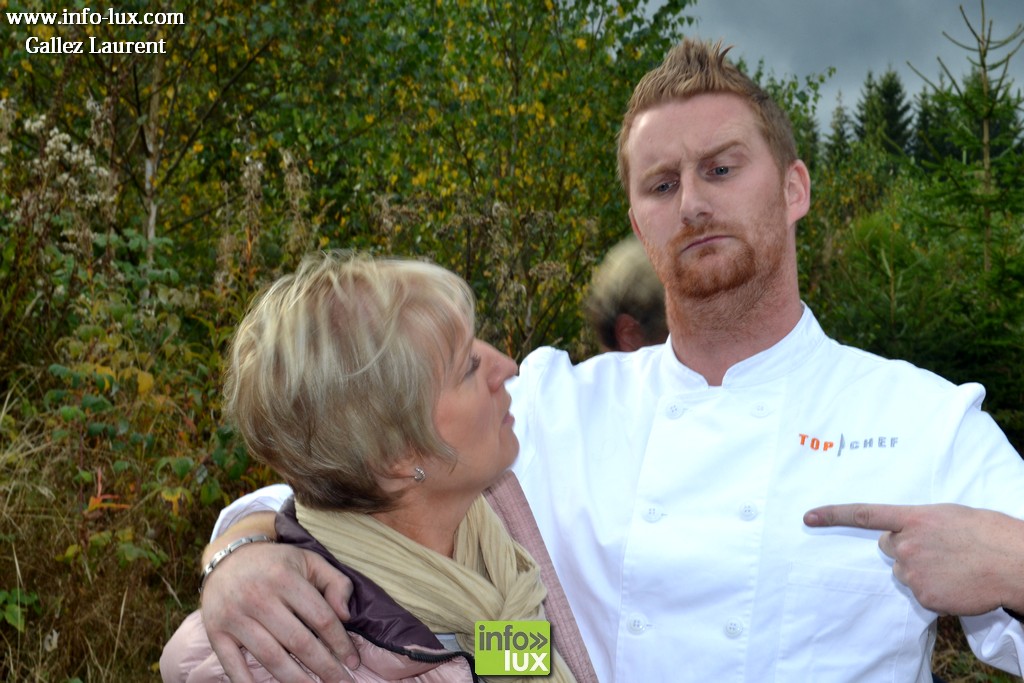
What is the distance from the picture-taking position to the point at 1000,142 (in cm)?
502

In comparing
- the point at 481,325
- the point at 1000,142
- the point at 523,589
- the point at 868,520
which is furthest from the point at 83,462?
the point at 1000,142

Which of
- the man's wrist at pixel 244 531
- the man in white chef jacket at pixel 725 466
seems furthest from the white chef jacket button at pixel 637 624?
the man's wrist at pixel 244 531

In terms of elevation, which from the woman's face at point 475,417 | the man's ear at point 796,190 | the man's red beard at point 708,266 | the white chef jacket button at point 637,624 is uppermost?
the man's ear at point 796,190

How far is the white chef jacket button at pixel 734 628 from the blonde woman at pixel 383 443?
40cm

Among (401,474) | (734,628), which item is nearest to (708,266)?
A: (734,628)

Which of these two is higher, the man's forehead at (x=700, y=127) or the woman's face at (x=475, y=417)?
the man's forehead at (x=700, y=127)

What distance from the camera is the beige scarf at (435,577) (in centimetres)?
177

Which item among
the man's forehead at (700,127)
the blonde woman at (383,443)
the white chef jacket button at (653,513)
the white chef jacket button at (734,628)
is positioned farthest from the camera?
the man's forehead at (700,127)

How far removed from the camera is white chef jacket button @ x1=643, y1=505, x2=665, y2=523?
2.28 m

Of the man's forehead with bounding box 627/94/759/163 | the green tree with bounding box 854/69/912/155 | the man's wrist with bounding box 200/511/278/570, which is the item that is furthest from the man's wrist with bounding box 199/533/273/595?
the green tree with bounding box 854/69/912/155

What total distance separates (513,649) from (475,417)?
0.42 metres

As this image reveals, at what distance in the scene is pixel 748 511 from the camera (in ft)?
7.20

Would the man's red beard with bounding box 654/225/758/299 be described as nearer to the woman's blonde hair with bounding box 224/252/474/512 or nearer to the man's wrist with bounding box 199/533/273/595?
the woman's blonde hair with bounding box 224/252/474/512

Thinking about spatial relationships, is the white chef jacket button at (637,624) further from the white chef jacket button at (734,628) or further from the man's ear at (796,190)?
the man's ear at (796,190)
